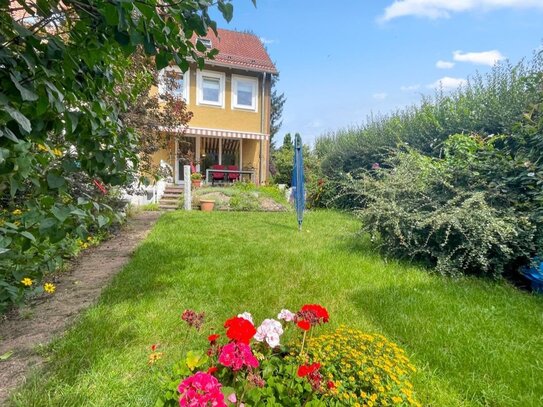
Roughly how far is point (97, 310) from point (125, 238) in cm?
488

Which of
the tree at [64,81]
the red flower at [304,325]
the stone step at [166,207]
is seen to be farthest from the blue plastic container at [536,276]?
the stone step at [166,207]

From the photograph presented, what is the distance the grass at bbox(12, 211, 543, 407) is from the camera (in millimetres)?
2836

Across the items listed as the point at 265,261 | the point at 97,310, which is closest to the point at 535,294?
the point at 265,261

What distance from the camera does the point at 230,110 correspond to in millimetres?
20281

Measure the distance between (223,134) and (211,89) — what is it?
280cm

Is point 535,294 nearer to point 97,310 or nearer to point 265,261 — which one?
point 265,261

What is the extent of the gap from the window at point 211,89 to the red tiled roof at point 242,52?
3.10 feet

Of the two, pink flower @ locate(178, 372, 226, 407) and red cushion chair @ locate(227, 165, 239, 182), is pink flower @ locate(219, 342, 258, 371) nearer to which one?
pink flower @ locate(178, 372, 226, 407)

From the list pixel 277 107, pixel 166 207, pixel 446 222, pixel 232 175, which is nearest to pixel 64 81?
pixel 446 222

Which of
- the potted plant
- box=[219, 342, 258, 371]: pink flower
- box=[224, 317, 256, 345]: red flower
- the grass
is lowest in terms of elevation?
the grass

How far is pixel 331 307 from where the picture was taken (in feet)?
14.5

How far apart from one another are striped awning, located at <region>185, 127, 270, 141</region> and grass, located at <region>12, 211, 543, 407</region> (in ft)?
40.5

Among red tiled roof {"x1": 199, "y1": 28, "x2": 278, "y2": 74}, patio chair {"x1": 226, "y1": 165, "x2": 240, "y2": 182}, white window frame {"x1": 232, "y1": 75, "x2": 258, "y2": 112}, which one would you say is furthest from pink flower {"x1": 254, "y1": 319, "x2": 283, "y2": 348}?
white window frame {"x1": 232, "y1": 75, "x2": 258, "y2": 112}

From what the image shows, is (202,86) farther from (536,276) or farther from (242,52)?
(536,276)
